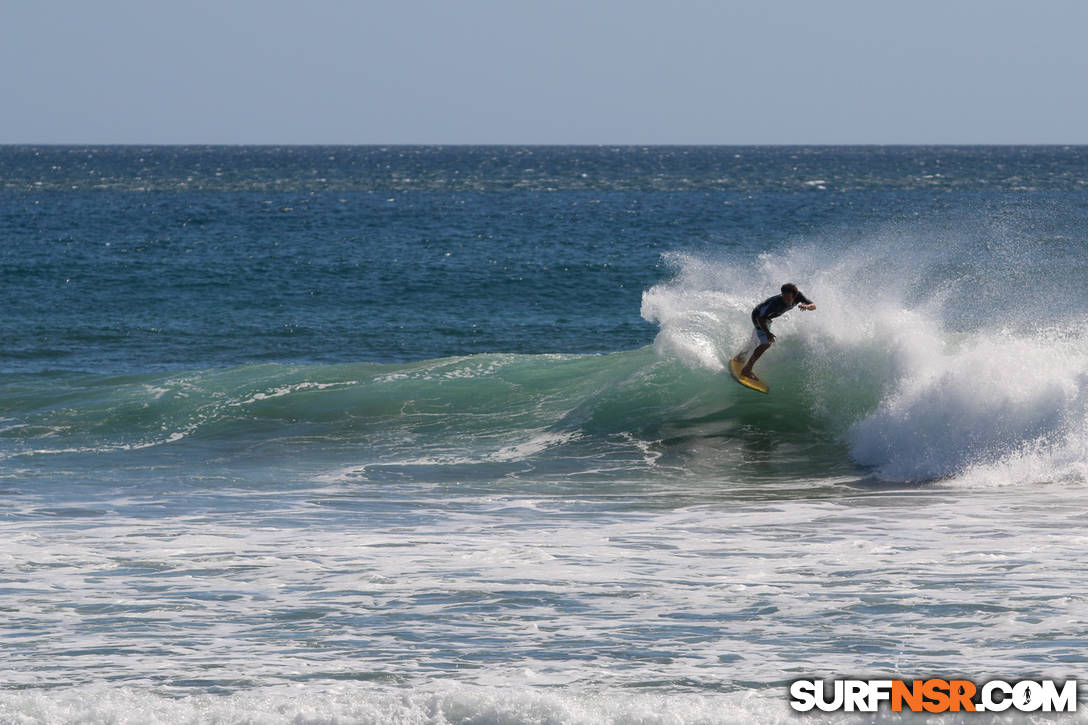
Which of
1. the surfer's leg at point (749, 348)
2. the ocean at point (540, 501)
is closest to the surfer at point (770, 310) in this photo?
the surfer's leg at point (749, 348)

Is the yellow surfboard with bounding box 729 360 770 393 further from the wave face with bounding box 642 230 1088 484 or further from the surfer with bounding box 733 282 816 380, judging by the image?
the wave face with bounding box 642 230 1088 484

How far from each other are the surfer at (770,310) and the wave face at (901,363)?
917 mm

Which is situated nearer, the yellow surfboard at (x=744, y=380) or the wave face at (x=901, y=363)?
the wave face at (x=901, y=363)

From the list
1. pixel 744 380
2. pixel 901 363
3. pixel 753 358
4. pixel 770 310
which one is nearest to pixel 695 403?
pixel 744 380

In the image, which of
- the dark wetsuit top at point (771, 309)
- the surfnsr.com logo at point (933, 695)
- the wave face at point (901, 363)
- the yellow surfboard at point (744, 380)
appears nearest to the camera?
the surfnsr.com logo at point (933, 695)

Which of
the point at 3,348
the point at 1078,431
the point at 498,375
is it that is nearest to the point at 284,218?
the point at 3,348

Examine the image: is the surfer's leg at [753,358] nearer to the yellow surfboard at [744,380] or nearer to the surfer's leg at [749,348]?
the yellow surfboard at [744,380]

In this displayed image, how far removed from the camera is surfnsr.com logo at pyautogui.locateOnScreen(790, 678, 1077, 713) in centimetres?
687

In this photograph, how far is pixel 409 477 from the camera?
1370 centimetres

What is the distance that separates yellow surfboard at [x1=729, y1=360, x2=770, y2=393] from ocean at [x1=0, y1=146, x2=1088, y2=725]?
0.90 feet

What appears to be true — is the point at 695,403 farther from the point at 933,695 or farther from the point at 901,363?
the point at 933,695

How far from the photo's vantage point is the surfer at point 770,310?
50.3 feet

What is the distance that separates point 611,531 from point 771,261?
31.5 feet

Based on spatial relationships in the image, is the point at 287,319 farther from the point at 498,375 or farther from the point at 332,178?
the point at 332,178
